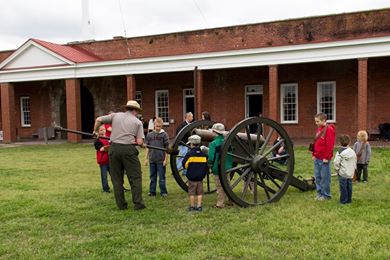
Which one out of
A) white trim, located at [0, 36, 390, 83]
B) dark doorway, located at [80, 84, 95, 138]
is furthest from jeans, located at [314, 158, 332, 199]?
dark doorway, located at [80, 84, 95, 138]

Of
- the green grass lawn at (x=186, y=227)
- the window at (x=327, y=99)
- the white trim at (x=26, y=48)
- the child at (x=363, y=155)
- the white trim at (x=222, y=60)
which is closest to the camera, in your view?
the green grass lawn at (x=186, y=227)

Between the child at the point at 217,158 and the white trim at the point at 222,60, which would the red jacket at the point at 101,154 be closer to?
the child at the point at 217,158

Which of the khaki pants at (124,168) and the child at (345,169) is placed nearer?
the khaki pants at (124,168)

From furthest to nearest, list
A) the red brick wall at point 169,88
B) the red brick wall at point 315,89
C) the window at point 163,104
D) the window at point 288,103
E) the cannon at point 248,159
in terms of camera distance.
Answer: the window at point 163,104, the red brick wall at point 169,88, the window at point 288,103, the red brick wall at point 315,89, the cannon at point 248,159

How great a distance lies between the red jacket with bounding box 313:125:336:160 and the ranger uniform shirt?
2855mm

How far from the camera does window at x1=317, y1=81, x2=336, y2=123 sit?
20.9m

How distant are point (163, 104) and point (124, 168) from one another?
18.5 metres

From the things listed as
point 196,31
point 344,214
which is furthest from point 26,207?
point 196,31

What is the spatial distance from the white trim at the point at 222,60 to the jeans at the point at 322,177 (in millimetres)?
10770

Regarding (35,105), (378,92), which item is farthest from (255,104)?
(35,105)

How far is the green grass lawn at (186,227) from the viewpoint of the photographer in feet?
16.5

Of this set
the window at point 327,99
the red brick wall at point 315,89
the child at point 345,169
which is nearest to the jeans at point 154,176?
the child at point 345,169

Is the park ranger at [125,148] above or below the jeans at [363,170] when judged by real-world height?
above

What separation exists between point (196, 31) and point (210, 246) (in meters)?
21.0
